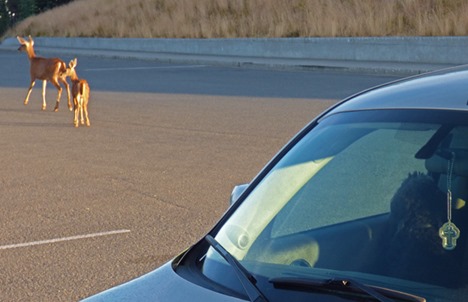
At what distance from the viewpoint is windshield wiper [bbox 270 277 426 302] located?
3.08 meters

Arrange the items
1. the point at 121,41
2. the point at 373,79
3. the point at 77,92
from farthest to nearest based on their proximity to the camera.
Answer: the point at 121,41 < the point at 373,79 < the point at 77,92

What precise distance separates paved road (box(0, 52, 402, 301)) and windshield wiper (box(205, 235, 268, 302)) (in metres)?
3.35

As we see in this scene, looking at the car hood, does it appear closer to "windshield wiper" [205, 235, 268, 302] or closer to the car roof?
"windshield wiper" [205, 235, 268, 302]

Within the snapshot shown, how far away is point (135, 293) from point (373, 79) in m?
21.0

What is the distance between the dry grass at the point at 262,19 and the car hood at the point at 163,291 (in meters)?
26.6

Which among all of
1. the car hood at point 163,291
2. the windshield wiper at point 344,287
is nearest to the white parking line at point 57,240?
the car hood at point 163,291

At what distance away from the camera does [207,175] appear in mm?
11531

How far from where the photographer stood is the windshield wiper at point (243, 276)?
10.6 ft

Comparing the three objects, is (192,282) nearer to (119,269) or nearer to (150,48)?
(119,269)

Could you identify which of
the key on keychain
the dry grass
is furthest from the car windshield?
the dry grass

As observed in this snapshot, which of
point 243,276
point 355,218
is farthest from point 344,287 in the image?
point 355,218

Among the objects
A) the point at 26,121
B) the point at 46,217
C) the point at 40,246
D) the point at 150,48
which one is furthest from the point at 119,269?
the point at 150,48

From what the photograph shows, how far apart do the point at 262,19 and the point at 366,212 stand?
35331mm

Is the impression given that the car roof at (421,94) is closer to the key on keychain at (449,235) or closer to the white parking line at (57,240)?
the key on keychain at (449,235)
